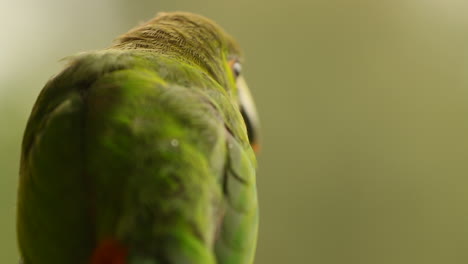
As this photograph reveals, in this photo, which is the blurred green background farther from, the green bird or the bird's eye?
the green bird

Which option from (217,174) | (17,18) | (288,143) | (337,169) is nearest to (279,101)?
(288,143)

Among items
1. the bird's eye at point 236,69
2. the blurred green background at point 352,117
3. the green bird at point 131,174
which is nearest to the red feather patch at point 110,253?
the green bird at point 131,174

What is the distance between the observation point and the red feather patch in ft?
1.53

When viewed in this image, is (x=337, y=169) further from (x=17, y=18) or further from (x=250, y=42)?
(x=17, y=18)

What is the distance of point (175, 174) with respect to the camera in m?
0.49

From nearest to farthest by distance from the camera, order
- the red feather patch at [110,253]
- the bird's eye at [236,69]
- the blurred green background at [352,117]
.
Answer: the red feather patch at [110,253] → the bird's eye at [236,69] → the blurred green background at [352,117]

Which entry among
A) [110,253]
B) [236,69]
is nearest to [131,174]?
[110,253]

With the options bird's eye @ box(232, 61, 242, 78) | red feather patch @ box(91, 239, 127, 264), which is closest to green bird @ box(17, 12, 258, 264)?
red feather patch @ box(91, 239, 127, 264)

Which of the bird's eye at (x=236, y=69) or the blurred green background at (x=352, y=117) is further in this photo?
the blurred green background at (x=352, y=117)

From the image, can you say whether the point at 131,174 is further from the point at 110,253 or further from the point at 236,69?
the point at 236,69

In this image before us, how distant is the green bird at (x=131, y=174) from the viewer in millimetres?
475

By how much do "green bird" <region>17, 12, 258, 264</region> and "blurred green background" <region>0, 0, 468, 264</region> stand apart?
0.71 metres

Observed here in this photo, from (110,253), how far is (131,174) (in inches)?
3.0

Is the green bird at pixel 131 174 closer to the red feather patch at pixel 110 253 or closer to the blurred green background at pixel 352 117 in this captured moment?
the red feather patch at pixel 110 253
